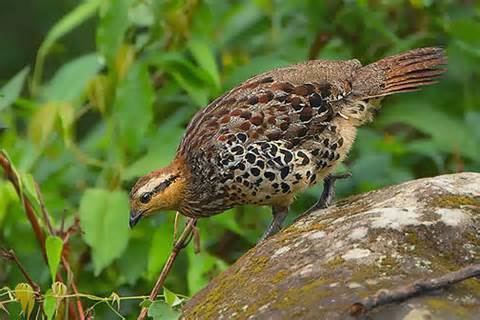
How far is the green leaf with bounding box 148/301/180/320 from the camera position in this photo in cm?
454

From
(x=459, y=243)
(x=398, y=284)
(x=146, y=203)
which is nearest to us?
(x=398, y=284)

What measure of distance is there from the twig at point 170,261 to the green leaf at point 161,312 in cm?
33

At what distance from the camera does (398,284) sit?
4.28 meters

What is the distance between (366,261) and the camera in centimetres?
445

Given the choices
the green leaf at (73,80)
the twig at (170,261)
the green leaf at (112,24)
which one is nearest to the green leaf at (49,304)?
the twig at (170,261)

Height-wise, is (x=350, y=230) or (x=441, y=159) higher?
(x=350, y=230)

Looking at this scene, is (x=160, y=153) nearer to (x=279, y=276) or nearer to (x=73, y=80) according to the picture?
(x=73, y=80)

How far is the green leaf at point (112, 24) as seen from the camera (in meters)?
6.74

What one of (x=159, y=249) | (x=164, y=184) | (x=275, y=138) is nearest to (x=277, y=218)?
(x=275, y=138)

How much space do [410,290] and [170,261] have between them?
4.69 feet

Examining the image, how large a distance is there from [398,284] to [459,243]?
379 mm

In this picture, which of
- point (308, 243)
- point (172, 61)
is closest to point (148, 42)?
point (172, 61)

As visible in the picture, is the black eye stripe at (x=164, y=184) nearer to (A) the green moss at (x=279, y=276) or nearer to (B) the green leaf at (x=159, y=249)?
(B) the green leaf at (x=159, y=249)

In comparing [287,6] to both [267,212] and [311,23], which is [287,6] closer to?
[311,23]
